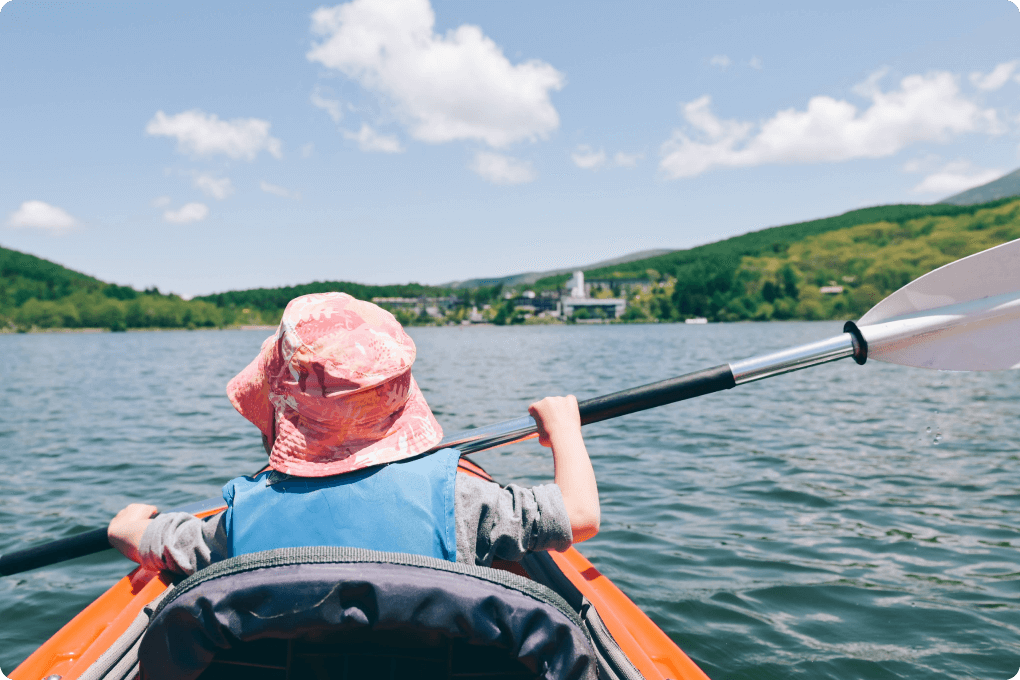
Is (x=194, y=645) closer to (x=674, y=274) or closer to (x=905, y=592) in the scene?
(x=905, y=592)

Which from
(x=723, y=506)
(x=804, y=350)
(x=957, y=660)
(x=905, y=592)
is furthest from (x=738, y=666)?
(x=723, y=506)

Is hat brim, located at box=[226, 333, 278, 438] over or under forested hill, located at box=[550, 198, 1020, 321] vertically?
under

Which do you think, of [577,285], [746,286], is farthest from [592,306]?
[746,286]

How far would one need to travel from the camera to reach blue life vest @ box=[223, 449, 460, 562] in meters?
1.11

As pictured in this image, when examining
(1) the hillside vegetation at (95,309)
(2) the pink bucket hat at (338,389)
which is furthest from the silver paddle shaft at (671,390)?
(1) the hillside vegetation at (95,309)

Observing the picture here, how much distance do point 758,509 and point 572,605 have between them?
12.7 ft

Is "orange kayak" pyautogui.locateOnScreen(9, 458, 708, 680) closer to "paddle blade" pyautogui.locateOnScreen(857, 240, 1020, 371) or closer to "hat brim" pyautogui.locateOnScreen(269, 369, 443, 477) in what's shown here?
"hat brim" pyautogui.locateOnScreen(269, 369, 443, 477)

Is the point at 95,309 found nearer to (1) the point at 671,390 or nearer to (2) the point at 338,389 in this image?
(1) the point at 671,390

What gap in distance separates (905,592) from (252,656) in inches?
151

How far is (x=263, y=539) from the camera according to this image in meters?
1.12

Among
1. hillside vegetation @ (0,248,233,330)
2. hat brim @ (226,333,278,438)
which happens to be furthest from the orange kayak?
hillside vegetation @ (0,248,233,330)

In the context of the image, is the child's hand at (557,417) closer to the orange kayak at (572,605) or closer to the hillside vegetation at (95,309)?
the orange kayak at (572,605)

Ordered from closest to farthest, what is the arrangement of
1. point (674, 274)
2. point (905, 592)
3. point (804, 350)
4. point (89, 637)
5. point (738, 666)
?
point (89, 637)
point (804, 350)
point (738, 666)
point (905, 592)
point (674, 274)

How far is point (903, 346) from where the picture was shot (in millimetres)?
2354
